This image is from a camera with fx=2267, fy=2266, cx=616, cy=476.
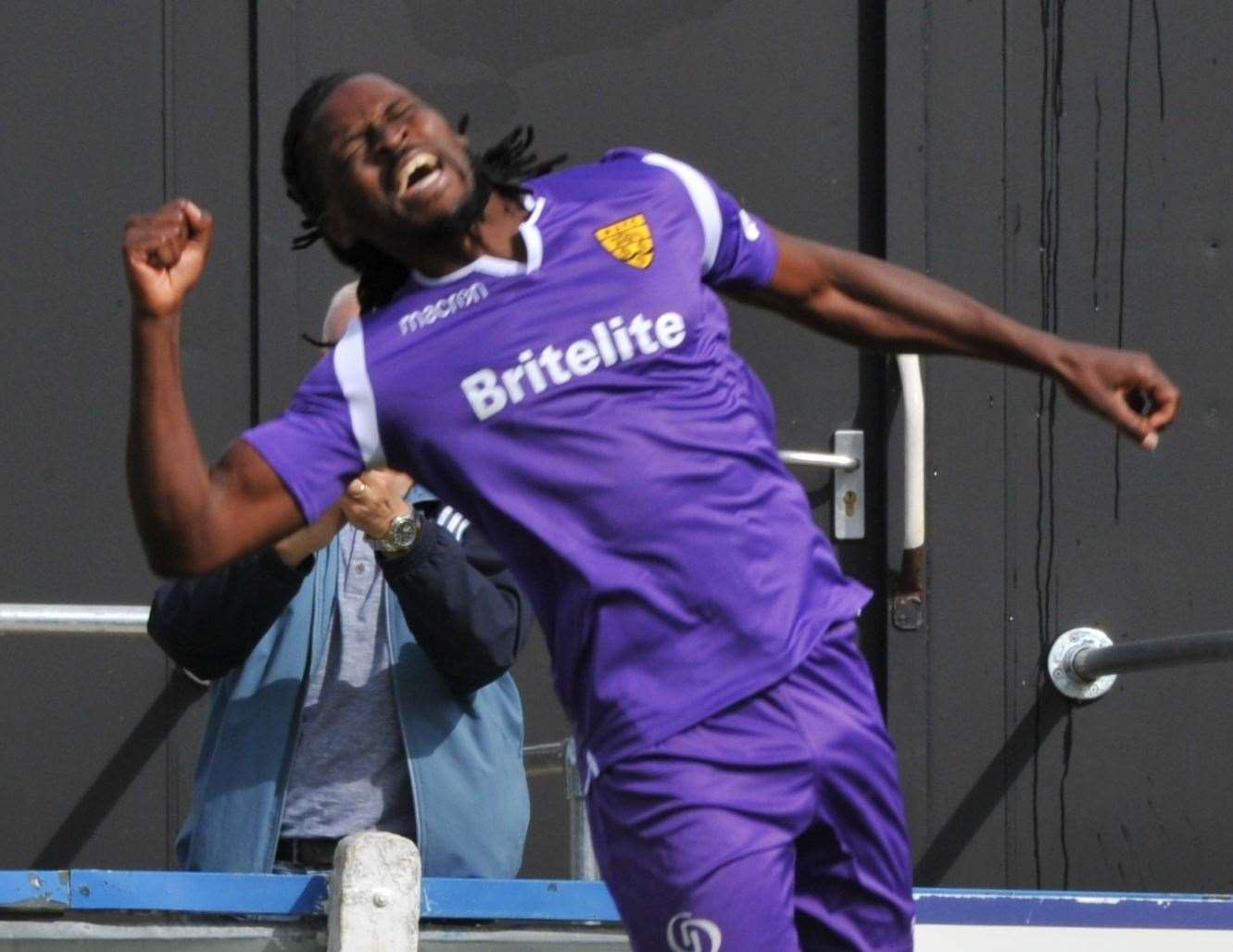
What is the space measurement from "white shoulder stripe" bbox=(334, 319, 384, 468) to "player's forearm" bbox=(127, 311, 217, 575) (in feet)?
0.72

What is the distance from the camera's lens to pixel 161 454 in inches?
107

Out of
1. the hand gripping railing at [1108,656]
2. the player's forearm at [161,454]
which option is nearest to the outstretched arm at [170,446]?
the player's forearm at [161,454]

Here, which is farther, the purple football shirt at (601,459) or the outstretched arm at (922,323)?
the outstretched arm at (922,323)

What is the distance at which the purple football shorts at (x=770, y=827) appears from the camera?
2723 millimetres

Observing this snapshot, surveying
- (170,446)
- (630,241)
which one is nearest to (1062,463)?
(630,241)

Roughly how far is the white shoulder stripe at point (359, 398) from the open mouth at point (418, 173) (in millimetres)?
252

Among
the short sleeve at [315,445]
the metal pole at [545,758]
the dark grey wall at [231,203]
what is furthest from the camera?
the dark grey wall at [231,203]

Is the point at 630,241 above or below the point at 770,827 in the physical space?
above

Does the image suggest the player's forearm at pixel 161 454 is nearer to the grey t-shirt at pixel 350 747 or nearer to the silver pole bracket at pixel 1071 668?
the grey t-shirt at pixel 350 747

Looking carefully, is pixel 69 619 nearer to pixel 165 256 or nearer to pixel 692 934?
pixel 165 256

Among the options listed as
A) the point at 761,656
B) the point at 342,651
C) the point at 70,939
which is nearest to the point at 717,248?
the point at 761,656

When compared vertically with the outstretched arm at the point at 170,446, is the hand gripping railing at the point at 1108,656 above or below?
below

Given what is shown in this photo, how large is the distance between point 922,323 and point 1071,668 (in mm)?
2204

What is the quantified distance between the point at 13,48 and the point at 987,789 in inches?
108
